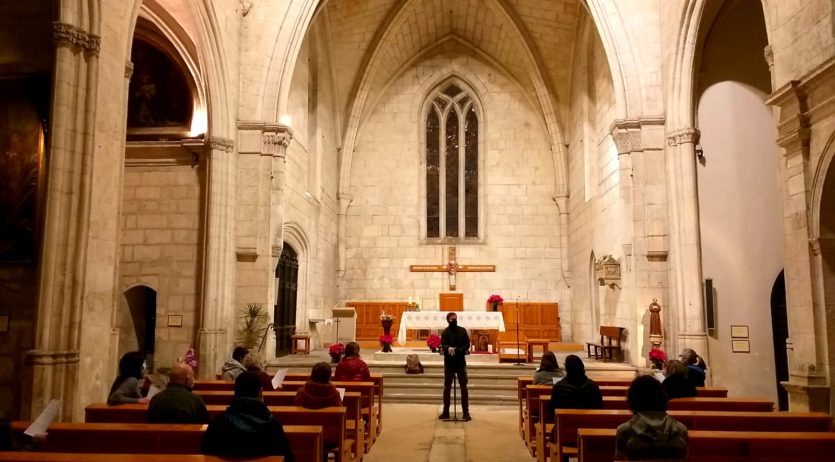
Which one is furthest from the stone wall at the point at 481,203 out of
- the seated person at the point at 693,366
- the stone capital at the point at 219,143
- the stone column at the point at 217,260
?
the seated person at the point at 693,366

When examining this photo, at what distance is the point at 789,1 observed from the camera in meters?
6.98

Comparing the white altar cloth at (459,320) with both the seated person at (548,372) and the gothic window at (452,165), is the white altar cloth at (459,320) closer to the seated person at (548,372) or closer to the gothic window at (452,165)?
the seated person at (548,372)

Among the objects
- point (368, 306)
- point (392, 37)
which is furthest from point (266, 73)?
point (368, 306)

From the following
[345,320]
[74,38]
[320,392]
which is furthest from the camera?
[345,320]

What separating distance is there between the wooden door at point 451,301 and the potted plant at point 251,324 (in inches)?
307

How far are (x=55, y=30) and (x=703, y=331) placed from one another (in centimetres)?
1019

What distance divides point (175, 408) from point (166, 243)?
8079mm

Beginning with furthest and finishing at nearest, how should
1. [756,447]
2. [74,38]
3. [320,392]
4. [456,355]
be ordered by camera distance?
[456,355], [74,38], [320,392], [756,447]

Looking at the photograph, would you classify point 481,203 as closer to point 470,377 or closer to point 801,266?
point 470,377

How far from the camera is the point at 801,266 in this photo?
6.84m

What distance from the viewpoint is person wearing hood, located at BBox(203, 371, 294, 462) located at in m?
3.41

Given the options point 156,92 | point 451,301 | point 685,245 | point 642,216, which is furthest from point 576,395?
point 451,301

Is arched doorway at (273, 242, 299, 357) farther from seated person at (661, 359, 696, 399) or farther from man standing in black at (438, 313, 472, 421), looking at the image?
seated person at (661, 359, 696, 399)

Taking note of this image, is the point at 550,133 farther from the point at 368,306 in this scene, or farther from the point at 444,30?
the point at 368,306
